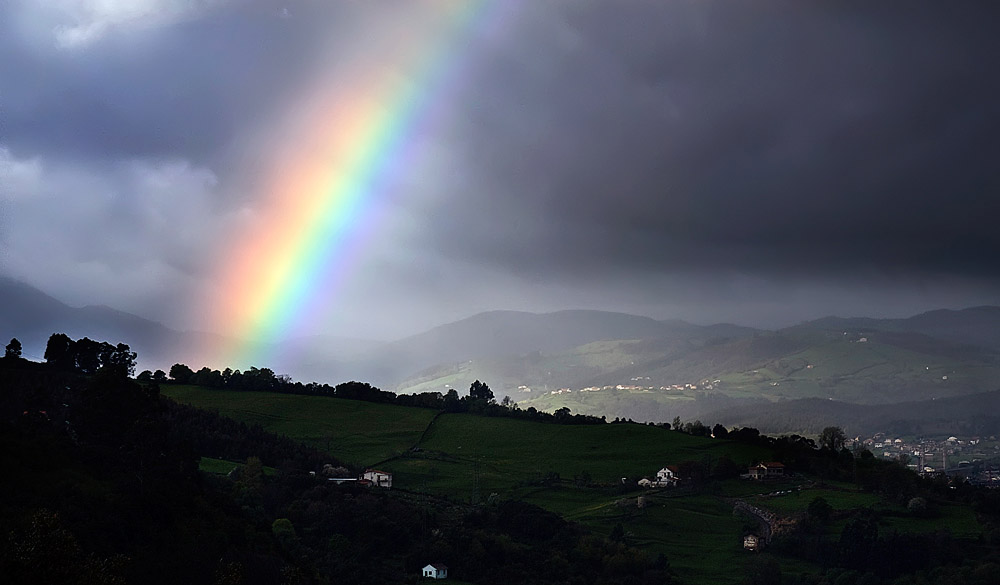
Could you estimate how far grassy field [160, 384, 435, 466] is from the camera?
389 ft

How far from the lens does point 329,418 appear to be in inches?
5207

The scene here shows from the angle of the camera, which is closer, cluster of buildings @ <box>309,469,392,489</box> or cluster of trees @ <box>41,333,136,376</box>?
cluster of buildings @ <box>309,469,392,489</box>

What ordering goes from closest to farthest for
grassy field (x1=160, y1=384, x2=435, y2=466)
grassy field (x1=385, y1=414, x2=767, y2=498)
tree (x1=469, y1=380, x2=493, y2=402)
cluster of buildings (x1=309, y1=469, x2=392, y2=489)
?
cluster of buildings (x1=309, y1=469, x2=392, y2=489)
grassy field (x1=385, y1=414, x2=767, y2=498)
grassy field (x1=160, y1=384, x2=435, y2=466)
tree (x1=469, y1=380, x2=493, y2=402)

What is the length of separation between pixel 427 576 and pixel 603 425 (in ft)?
268

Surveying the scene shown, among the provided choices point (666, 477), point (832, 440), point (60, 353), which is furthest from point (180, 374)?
point (832, 440)

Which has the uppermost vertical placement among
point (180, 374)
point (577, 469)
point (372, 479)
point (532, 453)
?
point (180, 374)

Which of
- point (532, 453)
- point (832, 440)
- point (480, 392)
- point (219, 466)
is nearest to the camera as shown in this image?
point (219, 466)

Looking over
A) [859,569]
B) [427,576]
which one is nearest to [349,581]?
[427,576]

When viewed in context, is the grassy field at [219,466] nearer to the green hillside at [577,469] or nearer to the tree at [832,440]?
the green hillside at [577,469]

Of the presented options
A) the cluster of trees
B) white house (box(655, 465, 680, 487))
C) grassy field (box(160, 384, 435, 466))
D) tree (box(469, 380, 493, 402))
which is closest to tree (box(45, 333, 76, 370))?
the cluster of trees

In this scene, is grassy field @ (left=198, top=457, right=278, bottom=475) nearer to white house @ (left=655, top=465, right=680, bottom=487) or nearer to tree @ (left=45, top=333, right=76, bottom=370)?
tree @ (left=45, top=333, right=76, bottom=370)

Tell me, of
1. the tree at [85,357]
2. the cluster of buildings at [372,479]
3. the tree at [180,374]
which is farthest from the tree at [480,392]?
the tree at [85,357]

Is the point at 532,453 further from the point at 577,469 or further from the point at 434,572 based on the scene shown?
the point at 434,572

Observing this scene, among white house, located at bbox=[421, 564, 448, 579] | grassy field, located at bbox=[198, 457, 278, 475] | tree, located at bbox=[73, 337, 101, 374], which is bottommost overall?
white house, located at bbox=[421, 564, 448, 579]
